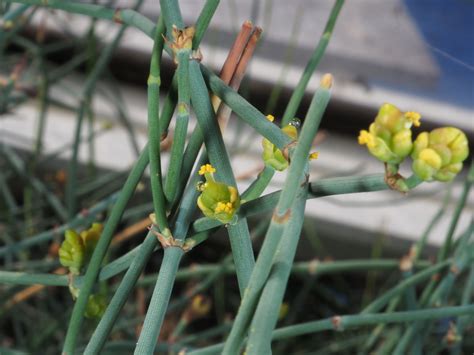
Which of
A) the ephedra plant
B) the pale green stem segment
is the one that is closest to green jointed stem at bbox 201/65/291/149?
the ephedra plant

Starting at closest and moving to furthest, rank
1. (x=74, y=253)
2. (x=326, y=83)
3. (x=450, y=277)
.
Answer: (x=326, y=83), (x=74, y=253), (x=450, y=277)

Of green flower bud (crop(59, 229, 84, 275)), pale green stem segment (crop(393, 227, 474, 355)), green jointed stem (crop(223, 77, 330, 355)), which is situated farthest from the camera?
pale green stem segment (crop(393, 227, 474, 355))

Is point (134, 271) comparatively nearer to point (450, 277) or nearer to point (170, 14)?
point (170, 14)

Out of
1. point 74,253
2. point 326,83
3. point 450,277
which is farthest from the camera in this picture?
point 450,277

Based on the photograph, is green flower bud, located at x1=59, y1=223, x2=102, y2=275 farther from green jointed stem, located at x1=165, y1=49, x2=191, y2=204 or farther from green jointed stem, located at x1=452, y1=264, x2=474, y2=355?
green jointed stem, located at x1=452, y1=264, x2=474, y2=355

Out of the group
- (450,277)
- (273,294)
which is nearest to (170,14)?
(273,294)

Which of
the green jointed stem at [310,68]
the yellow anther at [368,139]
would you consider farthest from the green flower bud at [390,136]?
the green jointed stem at [310,68]

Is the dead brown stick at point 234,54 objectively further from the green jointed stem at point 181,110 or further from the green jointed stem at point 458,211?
the green jointed stem at point 458,211
